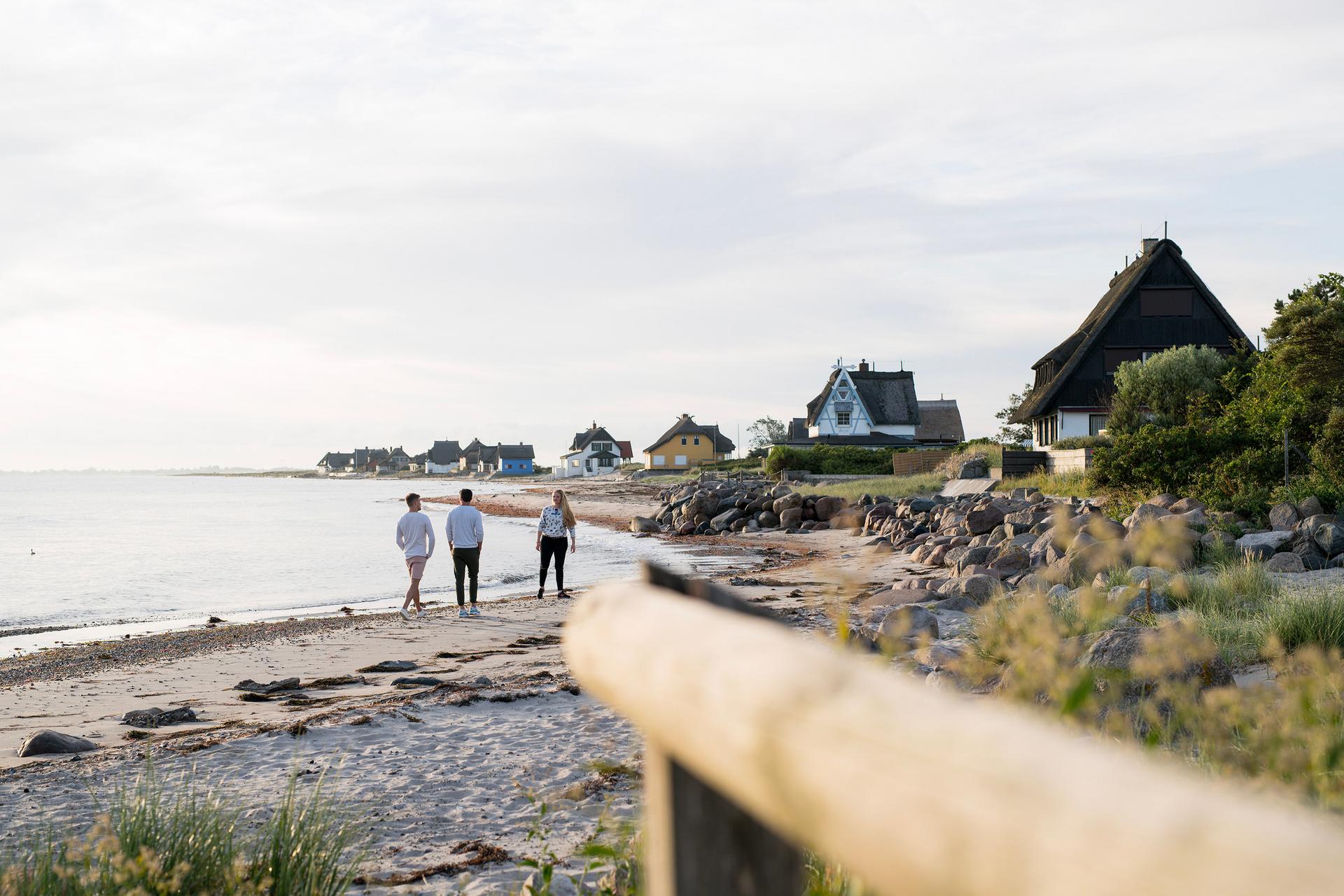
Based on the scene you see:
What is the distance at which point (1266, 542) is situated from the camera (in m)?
12.0

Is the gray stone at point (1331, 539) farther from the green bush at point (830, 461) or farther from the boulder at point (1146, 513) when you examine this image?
the green bush at point (830, 461)

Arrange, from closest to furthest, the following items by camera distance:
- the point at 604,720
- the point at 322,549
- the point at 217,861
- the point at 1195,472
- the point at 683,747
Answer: the point at 683,747 → the point at 217,861 → the point at 604,720 → the point at 1195,472 → the point at 322,549

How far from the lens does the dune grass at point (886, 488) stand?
3450 cm

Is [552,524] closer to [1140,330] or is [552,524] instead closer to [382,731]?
[382,731]

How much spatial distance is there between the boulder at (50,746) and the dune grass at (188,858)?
330 cm

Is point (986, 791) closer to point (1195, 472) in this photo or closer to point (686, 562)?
point (1195, 472)

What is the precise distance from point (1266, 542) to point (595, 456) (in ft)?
329

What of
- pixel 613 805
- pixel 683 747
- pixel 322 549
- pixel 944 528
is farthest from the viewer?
pixel 322 549

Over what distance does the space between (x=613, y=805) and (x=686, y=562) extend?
17.3 meters

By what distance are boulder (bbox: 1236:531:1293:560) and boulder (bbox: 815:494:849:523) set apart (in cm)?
1797

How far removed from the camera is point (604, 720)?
24.4ft

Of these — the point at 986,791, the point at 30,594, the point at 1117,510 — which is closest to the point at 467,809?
the point at 986,791

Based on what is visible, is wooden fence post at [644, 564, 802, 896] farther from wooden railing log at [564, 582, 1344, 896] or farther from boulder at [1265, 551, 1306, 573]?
boulder at [1265, 551, 1306, 573]

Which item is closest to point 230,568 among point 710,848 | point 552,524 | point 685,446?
point 552,524
